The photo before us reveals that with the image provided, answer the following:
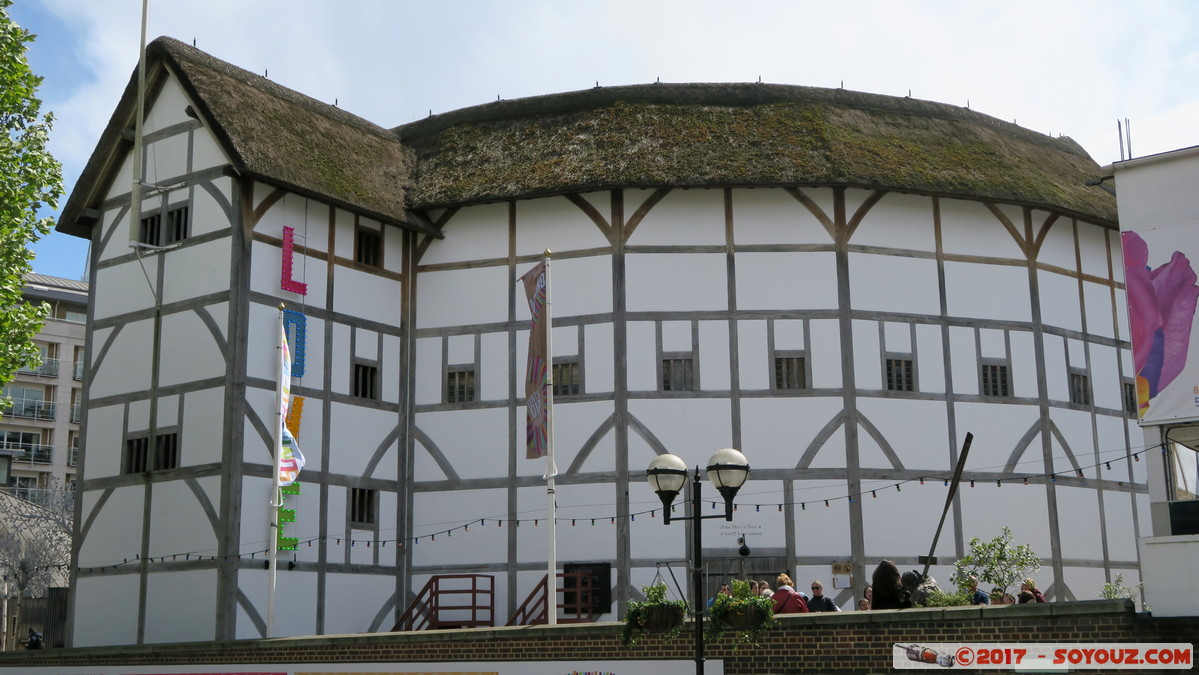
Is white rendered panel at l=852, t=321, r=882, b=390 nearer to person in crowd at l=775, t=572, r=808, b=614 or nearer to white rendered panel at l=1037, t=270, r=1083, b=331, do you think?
white rendered panel at l=1037, t=270, r=1083, b=331

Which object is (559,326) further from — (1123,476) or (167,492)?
(1123,476)

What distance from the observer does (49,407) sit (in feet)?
225

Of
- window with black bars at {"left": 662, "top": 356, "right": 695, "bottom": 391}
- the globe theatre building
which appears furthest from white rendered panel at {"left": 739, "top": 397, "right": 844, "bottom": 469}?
window with black bars at {"left": 662, "top": 356, "right": 695, "bottom": 391}

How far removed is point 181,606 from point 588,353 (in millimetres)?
9135

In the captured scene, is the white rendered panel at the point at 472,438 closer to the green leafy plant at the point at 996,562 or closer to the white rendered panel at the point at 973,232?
the green leafy plant at the point at 996,562

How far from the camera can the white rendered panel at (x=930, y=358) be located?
87.9ft

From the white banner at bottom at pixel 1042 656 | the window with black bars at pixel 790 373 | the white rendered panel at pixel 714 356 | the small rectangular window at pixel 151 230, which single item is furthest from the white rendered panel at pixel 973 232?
the small rectangular window at pixel 151 230

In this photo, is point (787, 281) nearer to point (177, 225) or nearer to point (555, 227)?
point (555, 227)

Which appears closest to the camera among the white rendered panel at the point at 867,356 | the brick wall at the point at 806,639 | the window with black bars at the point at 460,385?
the brick wall at the point at 806,639

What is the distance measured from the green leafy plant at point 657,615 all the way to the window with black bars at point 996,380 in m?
13.5

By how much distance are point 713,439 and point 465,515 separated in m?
5.33

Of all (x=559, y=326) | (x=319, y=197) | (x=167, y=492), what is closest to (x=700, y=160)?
(x=559, y=326)

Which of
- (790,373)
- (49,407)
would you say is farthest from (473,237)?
(49,407)

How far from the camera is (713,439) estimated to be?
26.2m
